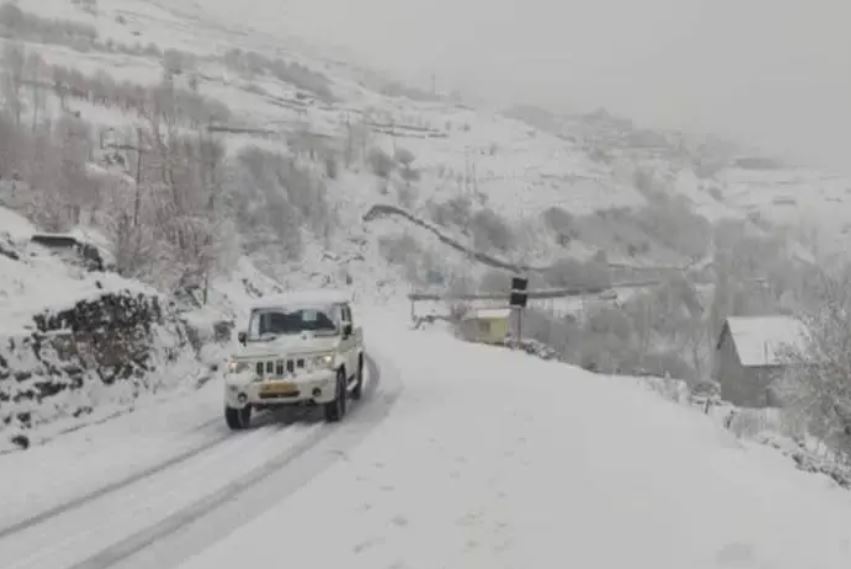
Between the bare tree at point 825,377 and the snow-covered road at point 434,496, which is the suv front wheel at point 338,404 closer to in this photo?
the snow-covered road at point 434,496

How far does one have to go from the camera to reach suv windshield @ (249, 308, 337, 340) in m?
17.0

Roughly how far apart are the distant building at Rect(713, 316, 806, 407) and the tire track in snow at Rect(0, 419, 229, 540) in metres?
49.9

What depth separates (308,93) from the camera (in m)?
182

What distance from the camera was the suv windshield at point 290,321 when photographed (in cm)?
1700

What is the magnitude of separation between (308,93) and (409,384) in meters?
168

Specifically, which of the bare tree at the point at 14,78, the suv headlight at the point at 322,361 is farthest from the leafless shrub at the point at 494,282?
the suv headlight at the point at 322,361

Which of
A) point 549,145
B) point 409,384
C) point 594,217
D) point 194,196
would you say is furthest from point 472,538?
point 549,145

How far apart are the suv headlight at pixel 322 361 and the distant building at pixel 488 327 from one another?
29.9 metres

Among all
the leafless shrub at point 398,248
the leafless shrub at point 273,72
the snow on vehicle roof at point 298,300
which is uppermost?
the leafless shrub at point 273,72

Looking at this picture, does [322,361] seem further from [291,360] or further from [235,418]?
[235,418]

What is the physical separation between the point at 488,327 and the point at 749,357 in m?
24.4

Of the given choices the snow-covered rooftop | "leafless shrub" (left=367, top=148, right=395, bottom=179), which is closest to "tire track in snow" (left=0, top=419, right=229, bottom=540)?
the snow-covered rooftop

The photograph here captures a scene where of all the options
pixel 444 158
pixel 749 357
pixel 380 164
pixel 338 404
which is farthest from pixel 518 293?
pixel 444 158

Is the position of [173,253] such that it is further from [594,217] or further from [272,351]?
[594,217]
